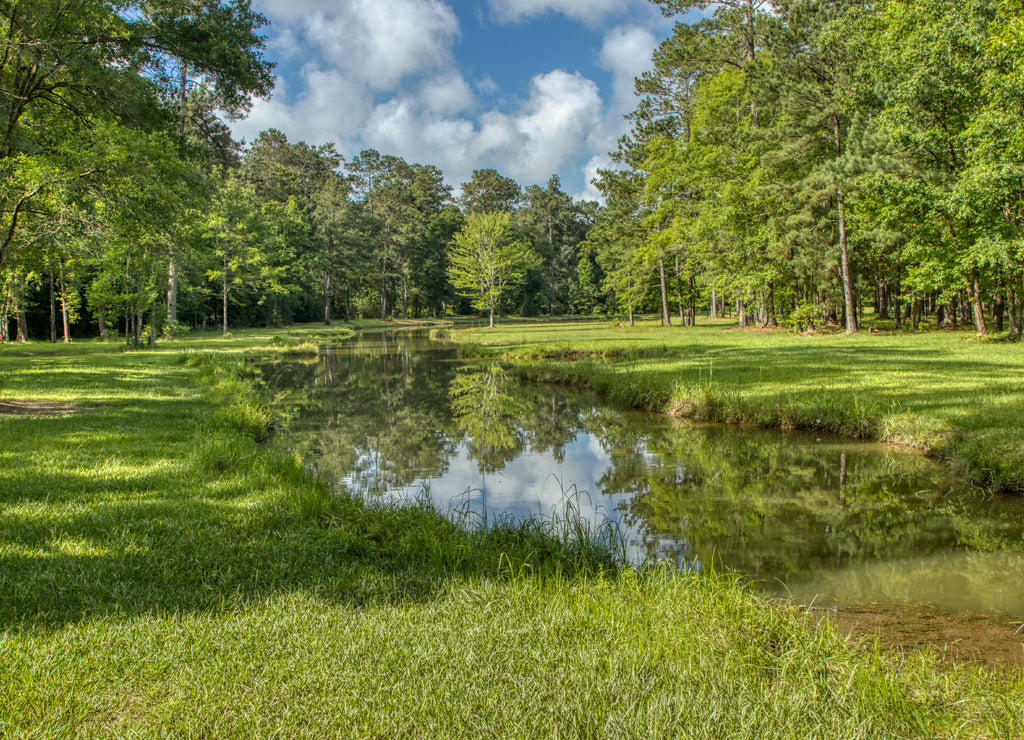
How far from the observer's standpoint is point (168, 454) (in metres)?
7.20

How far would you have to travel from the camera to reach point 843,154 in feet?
81.0

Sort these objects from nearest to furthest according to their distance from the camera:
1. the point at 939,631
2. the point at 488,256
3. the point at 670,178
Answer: the point at 939,631
the point at 670,178
the point at 488,256

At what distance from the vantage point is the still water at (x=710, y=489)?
17.4 feet

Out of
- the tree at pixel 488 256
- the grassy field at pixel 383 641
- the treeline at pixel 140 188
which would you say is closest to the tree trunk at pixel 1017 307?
the grassy field at pixel 383 641

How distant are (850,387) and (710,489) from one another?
18.8 feet

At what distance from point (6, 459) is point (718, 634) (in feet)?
24.6

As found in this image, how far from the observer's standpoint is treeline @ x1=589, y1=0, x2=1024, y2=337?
20.4 m

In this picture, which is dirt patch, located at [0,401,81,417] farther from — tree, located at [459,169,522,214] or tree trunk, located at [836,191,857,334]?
tree, located at [459,169,522,214]

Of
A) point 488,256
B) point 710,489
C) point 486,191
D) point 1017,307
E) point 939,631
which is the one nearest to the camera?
point 939,631

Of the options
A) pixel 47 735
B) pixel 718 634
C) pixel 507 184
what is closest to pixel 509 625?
→ pixel 718 634

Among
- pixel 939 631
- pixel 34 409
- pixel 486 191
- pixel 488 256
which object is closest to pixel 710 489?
pixel 939 631

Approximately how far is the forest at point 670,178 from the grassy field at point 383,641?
10.0m

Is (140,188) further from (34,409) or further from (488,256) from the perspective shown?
(488,256)

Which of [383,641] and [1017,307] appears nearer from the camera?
[383,641]
